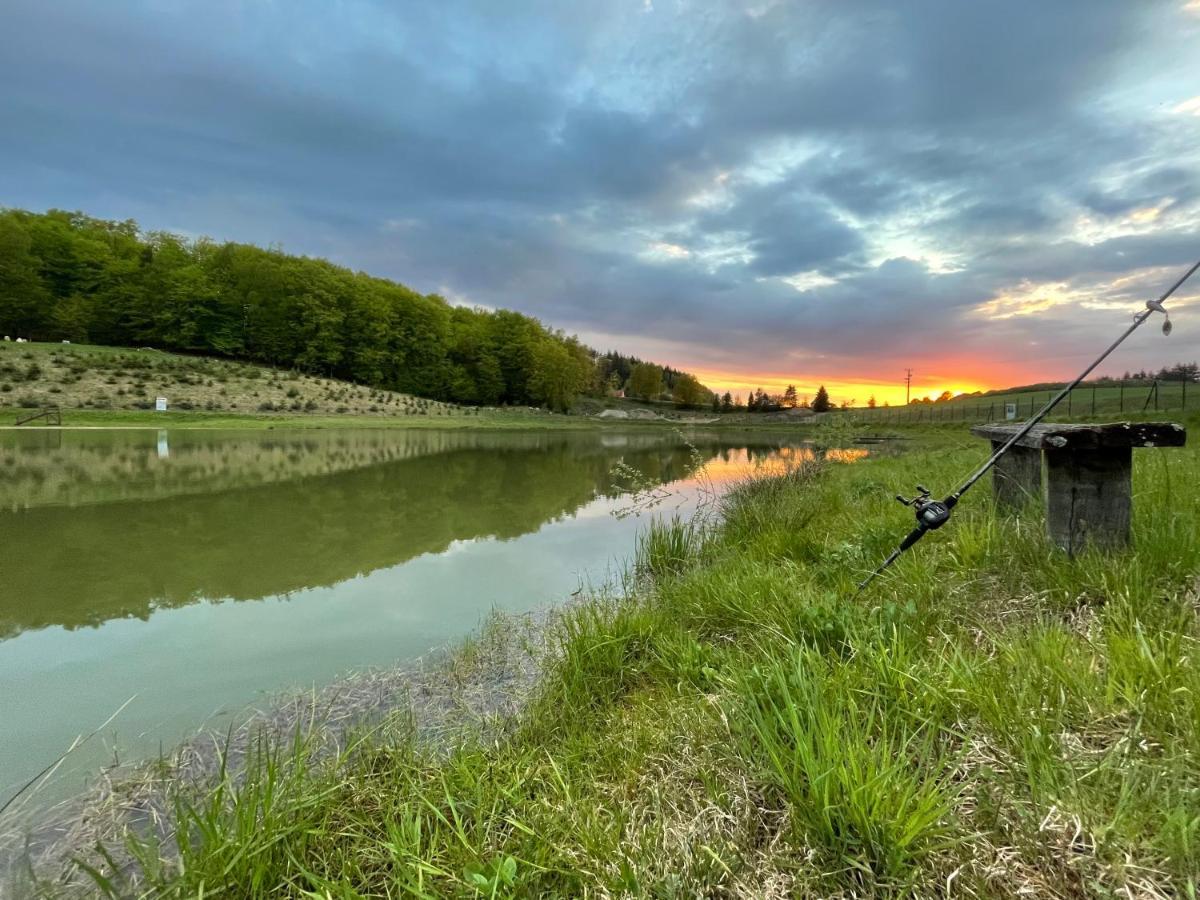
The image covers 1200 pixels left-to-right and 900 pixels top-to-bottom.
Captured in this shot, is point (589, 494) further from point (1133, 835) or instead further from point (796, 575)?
point (1133, 835)

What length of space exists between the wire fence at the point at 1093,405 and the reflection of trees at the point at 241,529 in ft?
62.3

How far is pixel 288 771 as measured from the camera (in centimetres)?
275

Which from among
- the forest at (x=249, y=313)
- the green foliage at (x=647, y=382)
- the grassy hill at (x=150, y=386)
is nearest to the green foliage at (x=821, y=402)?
the green foliage at (x=647, y=382)

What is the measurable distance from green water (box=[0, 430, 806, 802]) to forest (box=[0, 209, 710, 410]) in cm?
5221

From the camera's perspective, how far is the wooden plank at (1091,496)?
316 centimetres

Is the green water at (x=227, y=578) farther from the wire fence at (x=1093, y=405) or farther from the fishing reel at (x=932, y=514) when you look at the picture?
the wire fence at (x=1093, y=405)

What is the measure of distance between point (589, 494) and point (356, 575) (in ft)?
27.8

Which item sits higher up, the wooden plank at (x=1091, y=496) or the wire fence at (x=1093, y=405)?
the wire fence at (x=1093, y=405)

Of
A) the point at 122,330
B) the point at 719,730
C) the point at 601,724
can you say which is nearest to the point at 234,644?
the point at 601,724

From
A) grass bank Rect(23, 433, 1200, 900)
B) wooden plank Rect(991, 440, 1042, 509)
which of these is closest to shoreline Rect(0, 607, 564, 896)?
grass bank Rect(23, 433, 1200, 900)

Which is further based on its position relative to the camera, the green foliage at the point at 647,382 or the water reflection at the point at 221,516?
the green foliage at the point at 647,382

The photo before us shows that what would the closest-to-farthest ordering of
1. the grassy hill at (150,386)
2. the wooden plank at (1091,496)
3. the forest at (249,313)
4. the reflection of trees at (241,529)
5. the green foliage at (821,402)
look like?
the wooden plank at (1091,496) → the reflection of trees at (241,529) → the grassy hill at (150,386) → the forest at (249,313) → the green foliage at (821,402)

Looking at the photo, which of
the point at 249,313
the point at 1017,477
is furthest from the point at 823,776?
the point at 249,313

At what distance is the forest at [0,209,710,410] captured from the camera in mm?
56625
